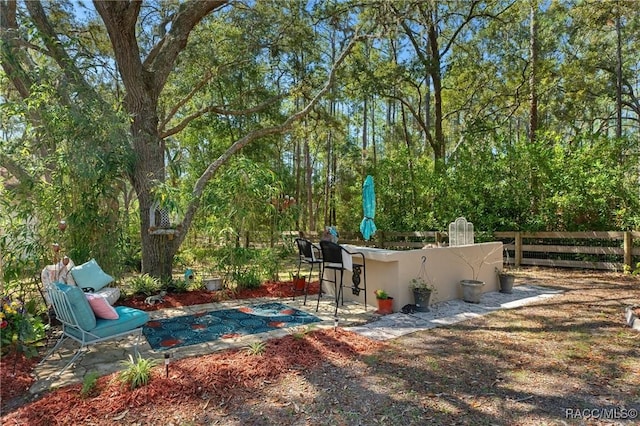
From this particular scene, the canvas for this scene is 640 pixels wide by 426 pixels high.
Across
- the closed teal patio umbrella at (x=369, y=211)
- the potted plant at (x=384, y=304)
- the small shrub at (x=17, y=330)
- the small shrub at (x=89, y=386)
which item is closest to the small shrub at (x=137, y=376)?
the small shrub at (x=89, y=386)

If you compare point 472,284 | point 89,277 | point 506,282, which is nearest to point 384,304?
point 472,284

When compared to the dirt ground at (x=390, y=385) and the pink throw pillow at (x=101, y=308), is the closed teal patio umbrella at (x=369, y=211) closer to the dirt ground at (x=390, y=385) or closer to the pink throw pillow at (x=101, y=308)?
the dirt ground at (x=390, y=385)

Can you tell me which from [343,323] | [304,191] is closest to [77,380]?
[343,323]

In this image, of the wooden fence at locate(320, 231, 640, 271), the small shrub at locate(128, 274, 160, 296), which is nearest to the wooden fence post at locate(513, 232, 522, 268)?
the wooden fence at locate(320, 231, 640, 271)

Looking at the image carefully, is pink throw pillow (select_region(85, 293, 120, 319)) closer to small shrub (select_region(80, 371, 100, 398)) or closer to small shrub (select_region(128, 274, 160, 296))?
small shrub (select_region(80, 371, 100, 398))

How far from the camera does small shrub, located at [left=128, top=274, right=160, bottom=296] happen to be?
6023 mm

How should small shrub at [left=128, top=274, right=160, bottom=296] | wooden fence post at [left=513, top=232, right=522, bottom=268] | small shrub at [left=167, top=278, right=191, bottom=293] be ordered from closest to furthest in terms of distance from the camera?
1. small shrub at [left=128, top=274, right=160, bottom=296]
2. small shrub at [left=167, top=278, right=191, bottom=293]
3. wooden fence post at [left=513, top=232, right=522, bottom=268]

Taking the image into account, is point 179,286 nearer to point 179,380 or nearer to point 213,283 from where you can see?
point 213,283

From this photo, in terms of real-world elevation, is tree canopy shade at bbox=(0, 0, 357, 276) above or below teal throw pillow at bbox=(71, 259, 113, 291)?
above

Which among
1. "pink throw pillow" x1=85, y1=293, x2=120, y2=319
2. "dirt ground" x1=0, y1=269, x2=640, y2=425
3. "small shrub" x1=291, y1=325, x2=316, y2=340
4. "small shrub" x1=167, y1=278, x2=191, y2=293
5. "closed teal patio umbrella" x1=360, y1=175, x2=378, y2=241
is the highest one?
"closed teal patio umbrella" x1=360, y1=175, x2=378, y2=241

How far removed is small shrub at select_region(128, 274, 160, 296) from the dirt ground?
9.14ft

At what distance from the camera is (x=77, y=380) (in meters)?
3.01
